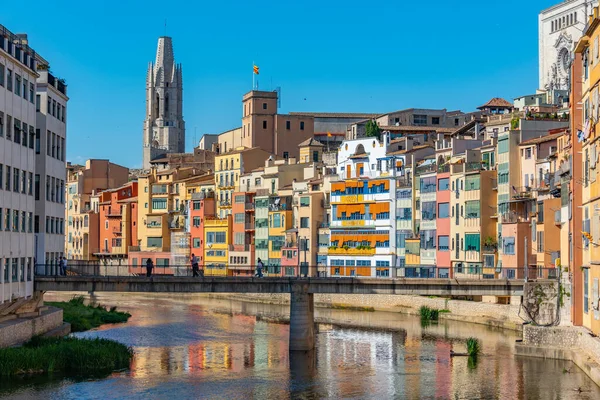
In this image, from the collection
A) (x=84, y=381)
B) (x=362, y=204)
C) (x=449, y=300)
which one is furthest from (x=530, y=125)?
(x=84, y=381)

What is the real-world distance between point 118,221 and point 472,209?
69.2 meters

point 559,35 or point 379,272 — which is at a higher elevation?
point 559,35

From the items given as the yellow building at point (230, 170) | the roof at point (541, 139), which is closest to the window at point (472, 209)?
the roof at point (541, 139)

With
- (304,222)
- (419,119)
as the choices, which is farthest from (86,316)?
(419,119)

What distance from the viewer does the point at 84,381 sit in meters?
49.2

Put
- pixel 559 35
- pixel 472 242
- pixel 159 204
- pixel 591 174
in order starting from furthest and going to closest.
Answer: pixel 559 35 → pixel 159 204 → pixel 472 242 → pixel 591 174

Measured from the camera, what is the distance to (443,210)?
89375mm

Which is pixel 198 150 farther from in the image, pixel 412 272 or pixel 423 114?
→ pixel 412 272

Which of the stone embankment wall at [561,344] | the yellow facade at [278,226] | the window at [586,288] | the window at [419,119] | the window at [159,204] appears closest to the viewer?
the stone embankment wall at [561,344]

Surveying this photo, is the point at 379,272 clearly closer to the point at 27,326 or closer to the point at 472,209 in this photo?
the point at 472,209

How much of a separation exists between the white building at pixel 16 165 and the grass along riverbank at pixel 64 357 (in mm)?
3127

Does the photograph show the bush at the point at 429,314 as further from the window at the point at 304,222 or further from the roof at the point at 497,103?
the roof at the point at 497,103

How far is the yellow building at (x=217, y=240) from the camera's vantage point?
121 meters

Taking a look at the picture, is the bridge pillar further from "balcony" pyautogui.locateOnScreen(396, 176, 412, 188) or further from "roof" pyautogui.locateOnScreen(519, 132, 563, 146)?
"balcony" pyautogui.locateOnScreen(396, 176, 412, 188)
